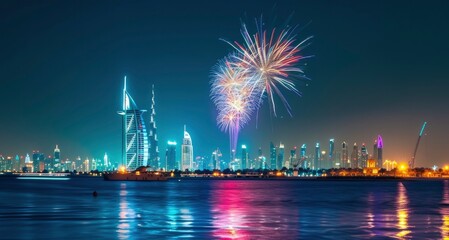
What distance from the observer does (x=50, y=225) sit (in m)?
44.8

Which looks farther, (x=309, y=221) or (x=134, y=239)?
(x=309, y=221)

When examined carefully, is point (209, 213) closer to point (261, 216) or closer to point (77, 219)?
point (261, 216)

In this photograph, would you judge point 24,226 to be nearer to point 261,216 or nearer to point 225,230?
point 225,230

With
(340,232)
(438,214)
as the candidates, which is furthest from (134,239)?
(438,214)

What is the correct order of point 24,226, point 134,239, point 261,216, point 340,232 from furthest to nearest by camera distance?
point 261,216, point 24,226, point 340,232, point 134,239

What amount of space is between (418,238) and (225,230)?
12.3 meters

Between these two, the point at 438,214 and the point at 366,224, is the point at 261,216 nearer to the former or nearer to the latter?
the point at 366,224

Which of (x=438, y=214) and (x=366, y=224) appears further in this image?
(x=438, y=214)

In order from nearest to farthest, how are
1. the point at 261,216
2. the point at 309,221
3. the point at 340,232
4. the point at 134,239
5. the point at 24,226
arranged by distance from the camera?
the point at 134,239 → the point at 340,232 → the point at 24,226 → the point at 309,221 → the point at 261,216

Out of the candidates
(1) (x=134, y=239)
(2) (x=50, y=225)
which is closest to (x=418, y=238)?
(1) (x=134, y=239)

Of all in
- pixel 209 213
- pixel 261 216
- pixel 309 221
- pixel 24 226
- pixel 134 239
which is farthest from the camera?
pixel 209 213

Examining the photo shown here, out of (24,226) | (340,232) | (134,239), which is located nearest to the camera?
(134,239)

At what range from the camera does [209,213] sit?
5684 cm

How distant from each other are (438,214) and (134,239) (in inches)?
1300
